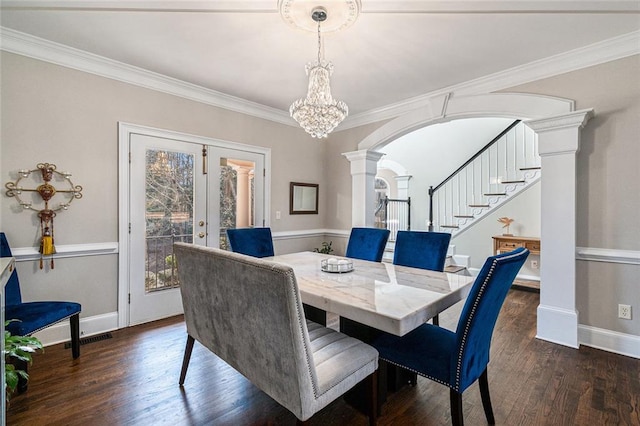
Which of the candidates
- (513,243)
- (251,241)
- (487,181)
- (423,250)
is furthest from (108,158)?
(487,181)

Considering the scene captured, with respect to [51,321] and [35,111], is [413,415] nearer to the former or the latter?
[51,321]

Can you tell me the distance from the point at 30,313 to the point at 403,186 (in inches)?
252

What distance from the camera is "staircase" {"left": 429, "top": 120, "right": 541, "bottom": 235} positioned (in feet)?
16.7

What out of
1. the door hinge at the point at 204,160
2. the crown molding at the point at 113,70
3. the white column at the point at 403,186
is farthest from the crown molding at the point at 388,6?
the white column at the point at 403,186

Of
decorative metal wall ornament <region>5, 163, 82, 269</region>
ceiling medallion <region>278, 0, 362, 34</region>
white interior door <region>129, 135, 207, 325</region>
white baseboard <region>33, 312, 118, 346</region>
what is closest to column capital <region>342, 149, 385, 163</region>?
white interior door <region>129, 135, 207, 325</region>

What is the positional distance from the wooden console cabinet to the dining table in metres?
3.30

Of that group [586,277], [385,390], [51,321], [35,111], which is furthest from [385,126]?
[51,321]

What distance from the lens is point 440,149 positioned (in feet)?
21.4

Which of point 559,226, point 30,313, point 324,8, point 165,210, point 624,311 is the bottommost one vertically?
point 624,311

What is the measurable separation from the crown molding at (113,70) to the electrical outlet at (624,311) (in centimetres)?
424

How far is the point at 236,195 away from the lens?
3.90 m

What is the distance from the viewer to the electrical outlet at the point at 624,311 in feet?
8.20

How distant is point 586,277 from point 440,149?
429 cm

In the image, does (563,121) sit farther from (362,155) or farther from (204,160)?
(204,160)
